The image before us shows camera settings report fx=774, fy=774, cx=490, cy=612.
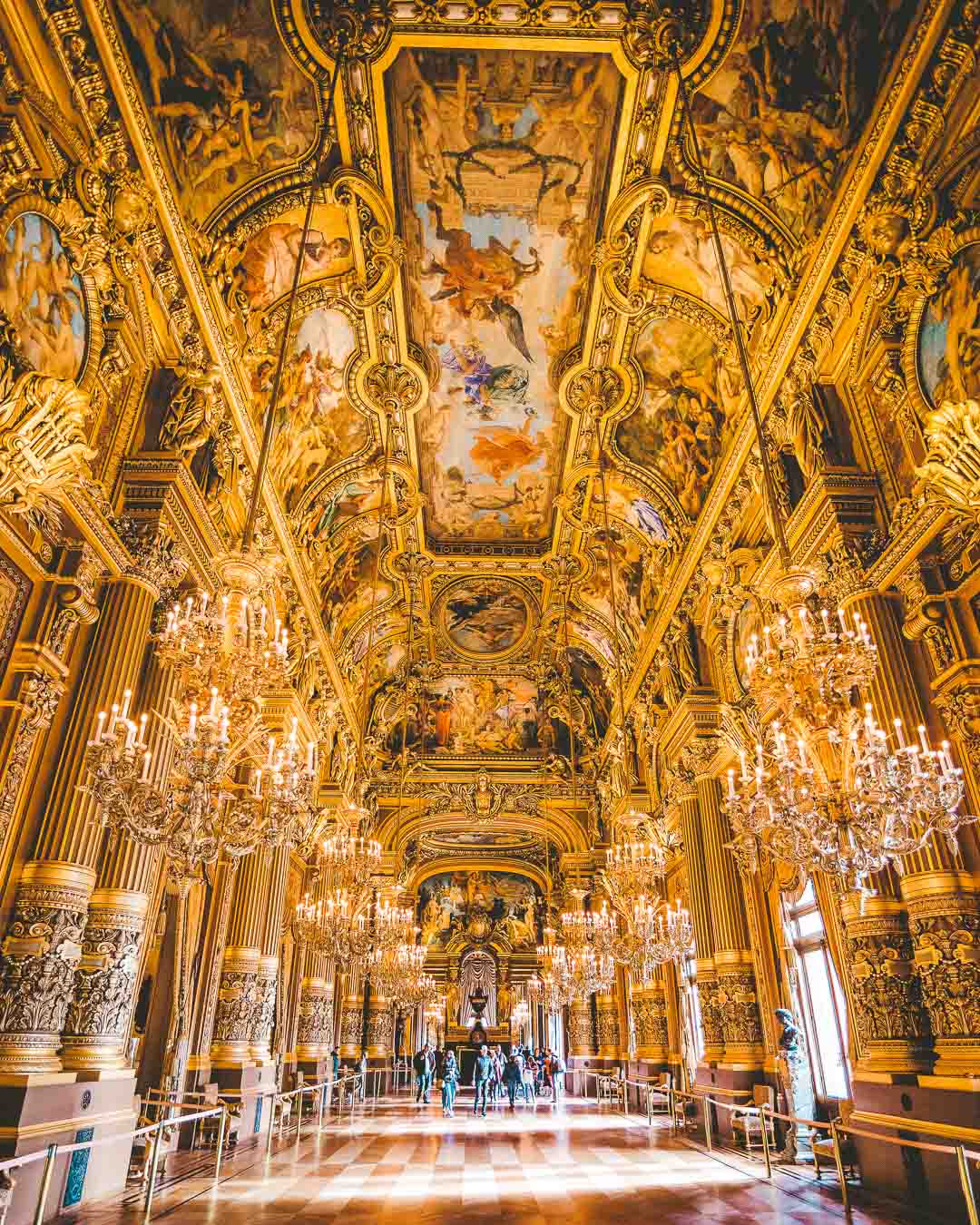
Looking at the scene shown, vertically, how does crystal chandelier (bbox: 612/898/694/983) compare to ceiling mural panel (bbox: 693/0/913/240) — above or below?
below

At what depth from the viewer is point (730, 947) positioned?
1227 centimetres

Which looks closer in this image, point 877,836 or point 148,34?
point 877,836

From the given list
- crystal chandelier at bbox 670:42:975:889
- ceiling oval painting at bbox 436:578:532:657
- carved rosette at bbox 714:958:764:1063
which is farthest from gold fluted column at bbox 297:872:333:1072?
crystal chandelier at bbox 670:42:975:889

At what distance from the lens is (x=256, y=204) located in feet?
30.6

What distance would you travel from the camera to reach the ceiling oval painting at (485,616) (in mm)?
19266

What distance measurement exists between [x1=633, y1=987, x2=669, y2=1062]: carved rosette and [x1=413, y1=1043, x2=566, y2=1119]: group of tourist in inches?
141

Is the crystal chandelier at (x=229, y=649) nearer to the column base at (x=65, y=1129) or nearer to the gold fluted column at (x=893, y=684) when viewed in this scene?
the column base at (x=65, y=1129)

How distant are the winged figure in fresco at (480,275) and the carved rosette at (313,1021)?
47.2 ft

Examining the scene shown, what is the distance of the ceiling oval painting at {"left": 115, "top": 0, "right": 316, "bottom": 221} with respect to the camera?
7.64 metres

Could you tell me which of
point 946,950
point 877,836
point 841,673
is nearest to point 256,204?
point 841,673

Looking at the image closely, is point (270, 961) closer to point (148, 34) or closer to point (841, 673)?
point (841, 673)

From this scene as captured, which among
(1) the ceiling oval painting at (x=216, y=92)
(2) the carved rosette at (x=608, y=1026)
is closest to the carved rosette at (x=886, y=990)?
(1) the ceiling oval painting at (x=216, y=92)

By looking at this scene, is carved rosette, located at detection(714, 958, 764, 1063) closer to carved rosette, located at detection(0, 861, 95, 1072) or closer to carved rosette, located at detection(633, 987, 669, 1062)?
carved rosette, located at detection(633, 987, 669, 1062)

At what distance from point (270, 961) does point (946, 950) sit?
995 centimetres
